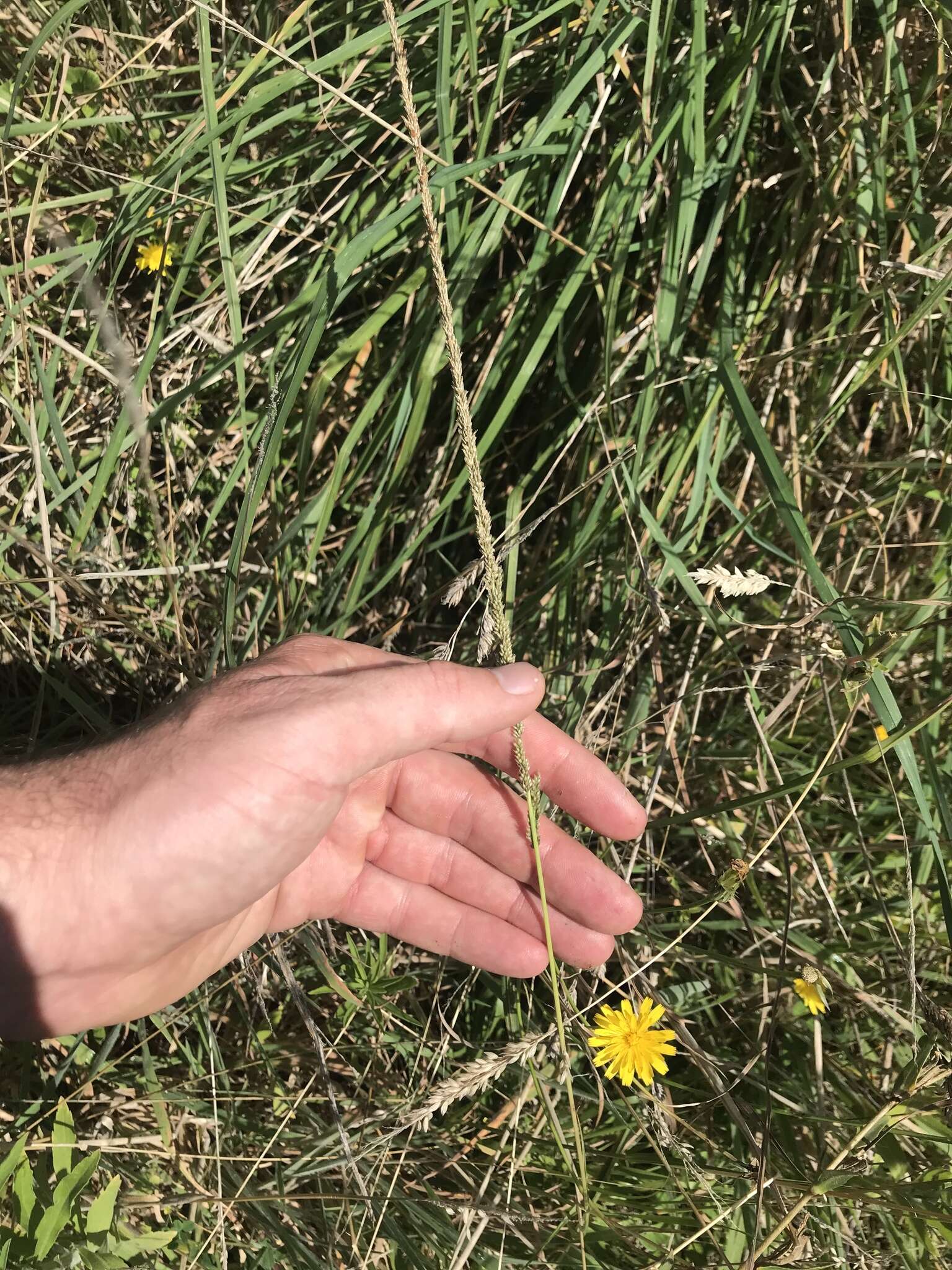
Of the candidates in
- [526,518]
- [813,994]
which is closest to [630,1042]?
[813,994]

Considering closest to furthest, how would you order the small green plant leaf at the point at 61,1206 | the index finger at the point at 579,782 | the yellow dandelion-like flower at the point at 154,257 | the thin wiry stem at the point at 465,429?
the thin wiry stem at the point at 465,429 → the small green plant leaf at the point at 61,1206 → the index finger at the point at 579,782 → the yellow dandelion-like flower at the point at 154,257

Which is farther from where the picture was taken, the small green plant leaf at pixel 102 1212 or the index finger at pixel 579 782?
the index finger at pixel 579 782

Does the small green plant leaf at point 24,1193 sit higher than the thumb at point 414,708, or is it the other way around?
the thumb at point 414,708

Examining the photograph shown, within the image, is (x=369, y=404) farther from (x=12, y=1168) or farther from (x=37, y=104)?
(x=12, y=1168)

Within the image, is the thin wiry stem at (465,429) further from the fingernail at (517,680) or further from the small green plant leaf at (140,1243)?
the small green plant leaf at (140,1243)

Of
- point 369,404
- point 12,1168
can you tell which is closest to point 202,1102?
point 12,1168

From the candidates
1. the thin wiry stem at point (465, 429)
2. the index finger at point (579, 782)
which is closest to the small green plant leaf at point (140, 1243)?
the thin wiry stem at point (465, 429)

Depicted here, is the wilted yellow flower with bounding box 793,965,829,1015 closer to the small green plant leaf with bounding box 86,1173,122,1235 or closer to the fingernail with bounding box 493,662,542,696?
the fingernail with bounding box 493,662,542,696

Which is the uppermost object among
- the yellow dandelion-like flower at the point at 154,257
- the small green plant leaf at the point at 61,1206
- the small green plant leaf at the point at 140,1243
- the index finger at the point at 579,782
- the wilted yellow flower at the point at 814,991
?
the yellow dandelion-like flower at the point at 154,257
